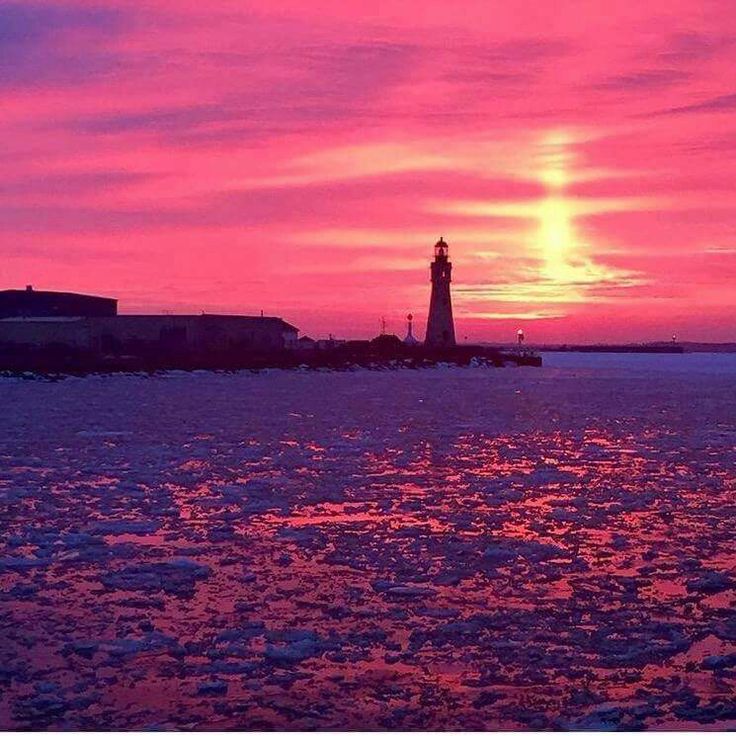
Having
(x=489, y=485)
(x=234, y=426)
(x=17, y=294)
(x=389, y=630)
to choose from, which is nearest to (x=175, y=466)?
(x=489, y=485)

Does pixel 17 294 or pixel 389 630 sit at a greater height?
pixel 17 294

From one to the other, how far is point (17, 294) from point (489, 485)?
5245 cm

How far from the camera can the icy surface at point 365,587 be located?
16.3ft

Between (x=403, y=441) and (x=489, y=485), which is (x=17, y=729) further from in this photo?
(x=403, y=441)

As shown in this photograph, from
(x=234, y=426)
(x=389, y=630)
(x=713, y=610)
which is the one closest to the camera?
(x=389, y=630)

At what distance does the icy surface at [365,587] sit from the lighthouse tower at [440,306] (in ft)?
179

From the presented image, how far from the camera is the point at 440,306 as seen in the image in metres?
74.6

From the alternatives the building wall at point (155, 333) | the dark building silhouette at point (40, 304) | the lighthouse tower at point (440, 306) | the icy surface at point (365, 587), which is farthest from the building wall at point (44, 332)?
the icy surface at point (365, 587)

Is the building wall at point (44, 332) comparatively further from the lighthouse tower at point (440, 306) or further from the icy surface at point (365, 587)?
the icy surface at point (365, 587)

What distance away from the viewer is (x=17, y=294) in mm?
59344

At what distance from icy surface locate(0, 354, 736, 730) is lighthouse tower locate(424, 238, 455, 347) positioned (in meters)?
54.6

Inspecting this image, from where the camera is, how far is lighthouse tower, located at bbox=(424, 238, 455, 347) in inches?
2756

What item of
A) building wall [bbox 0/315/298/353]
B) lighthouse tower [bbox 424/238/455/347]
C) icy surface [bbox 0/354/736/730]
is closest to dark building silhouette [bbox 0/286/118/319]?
building wall [bbox 0/315/298/353]

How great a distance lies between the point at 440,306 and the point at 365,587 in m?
67.9
